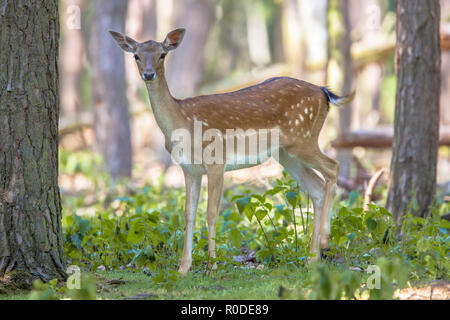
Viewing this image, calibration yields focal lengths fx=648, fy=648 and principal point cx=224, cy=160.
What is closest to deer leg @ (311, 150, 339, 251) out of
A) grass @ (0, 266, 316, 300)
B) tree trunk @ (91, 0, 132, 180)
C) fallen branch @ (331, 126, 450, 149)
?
grass @ (0, 266, 316, 300)

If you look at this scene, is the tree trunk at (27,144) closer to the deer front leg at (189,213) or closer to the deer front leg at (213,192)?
the deer front leg at (189,213)

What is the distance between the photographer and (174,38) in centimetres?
655

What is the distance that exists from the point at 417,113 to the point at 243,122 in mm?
2446

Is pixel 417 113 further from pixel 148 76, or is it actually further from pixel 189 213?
pixel 148 76

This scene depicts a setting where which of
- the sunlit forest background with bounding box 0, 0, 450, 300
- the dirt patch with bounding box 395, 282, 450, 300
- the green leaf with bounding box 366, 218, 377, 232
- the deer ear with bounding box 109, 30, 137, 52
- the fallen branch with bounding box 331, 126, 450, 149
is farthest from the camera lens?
the fallen branch with bounding box 331, 126, 450, 149

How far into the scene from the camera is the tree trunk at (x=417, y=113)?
7.84 m

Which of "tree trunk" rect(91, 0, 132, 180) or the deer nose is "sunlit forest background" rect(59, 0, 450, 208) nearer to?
"tree trunk" rect(91, 0, 132, 180)

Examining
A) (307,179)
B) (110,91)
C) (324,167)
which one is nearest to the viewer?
(324,167)

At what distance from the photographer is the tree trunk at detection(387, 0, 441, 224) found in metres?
7.84

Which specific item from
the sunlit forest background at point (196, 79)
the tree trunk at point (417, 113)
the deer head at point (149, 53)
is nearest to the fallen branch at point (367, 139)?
the sunlit forest background at point (196, 79)

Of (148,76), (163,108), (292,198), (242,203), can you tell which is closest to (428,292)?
(292,198)

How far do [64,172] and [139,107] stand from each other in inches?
267

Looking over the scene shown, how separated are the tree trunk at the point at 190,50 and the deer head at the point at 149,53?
17.7m

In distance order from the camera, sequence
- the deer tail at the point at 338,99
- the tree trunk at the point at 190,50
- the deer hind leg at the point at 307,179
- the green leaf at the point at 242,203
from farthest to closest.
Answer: the tree trunk at the point at 190,50 → the deer tail at the point at 338,99 → the deer hind leg at the point at 307,179 → the green leaf at the point at 242,203
